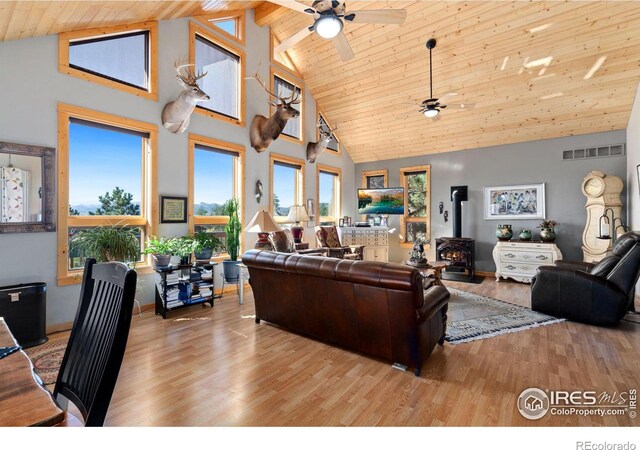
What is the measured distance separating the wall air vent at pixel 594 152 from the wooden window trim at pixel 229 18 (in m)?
6.66

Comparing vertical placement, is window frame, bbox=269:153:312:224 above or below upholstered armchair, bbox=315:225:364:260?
above

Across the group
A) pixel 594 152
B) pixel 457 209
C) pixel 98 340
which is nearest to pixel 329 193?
pixel 457 209

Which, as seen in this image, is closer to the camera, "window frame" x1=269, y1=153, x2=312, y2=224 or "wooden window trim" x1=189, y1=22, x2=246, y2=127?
"wooden window trim" x1=189, y1=22, x2=246, y2=127

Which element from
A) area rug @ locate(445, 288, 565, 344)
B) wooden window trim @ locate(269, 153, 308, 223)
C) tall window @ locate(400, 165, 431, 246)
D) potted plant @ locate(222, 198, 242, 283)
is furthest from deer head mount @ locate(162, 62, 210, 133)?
tall window @ locate(400, 165, 431, 246)

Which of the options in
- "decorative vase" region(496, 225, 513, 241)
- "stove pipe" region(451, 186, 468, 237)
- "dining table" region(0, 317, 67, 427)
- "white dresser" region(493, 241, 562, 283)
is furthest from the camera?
"stove pipe" region(451, 186, 468, 237)

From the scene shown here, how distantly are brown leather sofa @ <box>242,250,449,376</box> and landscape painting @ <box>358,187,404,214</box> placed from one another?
535cm

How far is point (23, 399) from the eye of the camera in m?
0.86

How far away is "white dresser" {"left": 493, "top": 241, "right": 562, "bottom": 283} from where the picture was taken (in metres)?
5.91

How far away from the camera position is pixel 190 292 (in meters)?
4.38

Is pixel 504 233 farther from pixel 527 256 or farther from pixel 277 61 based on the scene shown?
pixel 277 61

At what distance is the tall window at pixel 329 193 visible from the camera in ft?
26.3

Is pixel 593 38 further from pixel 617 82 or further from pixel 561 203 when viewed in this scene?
pixel 561 203

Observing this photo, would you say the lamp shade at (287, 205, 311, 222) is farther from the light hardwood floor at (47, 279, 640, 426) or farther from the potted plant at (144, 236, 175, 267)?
the light hardwood floor at (47, 279, 640, 426)

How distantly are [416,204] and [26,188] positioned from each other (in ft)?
24.3
